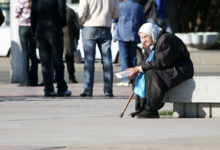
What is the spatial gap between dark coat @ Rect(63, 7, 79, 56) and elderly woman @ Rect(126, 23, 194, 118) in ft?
17.9

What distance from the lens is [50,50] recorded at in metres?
10.2

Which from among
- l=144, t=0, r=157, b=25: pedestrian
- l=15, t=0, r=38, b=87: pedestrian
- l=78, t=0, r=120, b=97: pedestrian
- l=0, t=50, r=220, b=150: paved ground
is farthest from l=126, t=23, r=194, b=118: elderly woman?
l=144, t=0, r=157, b=25: pedestrian

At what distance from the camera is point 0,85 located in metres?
12.6

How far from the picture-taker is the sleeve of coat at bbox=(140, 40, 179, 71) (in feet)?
24.8

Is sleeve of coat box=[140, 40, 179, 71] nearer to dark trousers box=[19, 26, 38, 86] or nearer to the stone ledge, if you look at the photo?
the stone ledge

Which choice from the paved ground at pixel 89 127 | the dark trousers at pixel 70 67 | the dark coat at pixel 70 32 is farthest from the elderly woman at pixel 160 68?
the dark trousers at pixel 70 67

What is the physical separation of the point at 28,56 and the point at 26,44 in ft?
1.04

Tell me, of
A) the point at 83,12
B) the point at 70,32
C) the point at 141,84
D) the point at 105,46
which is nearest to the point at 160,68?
the point at 141,84

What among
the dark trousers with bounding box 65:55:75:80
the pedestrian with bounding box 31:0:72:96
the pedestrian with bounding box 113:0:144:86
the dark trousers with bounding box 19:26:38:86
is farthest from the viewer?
the dark trousers with bounding box 65:55:75:80

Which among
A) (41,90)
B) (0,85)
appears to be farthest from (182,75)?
(0,85)

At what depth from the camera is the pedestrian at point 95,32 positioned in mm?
10000

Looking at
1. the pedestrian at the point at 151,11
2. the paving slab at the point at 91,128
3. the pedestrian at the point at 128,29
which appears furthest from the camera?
the pedestrian at the point at 151,11

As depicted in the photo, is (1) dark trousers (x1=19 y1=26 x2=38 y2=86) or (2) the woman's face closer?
(2) the woman's face

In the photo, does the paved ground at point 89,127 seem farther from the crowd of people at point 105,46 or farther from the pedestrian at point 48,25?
the pedestrian at point 48,25
